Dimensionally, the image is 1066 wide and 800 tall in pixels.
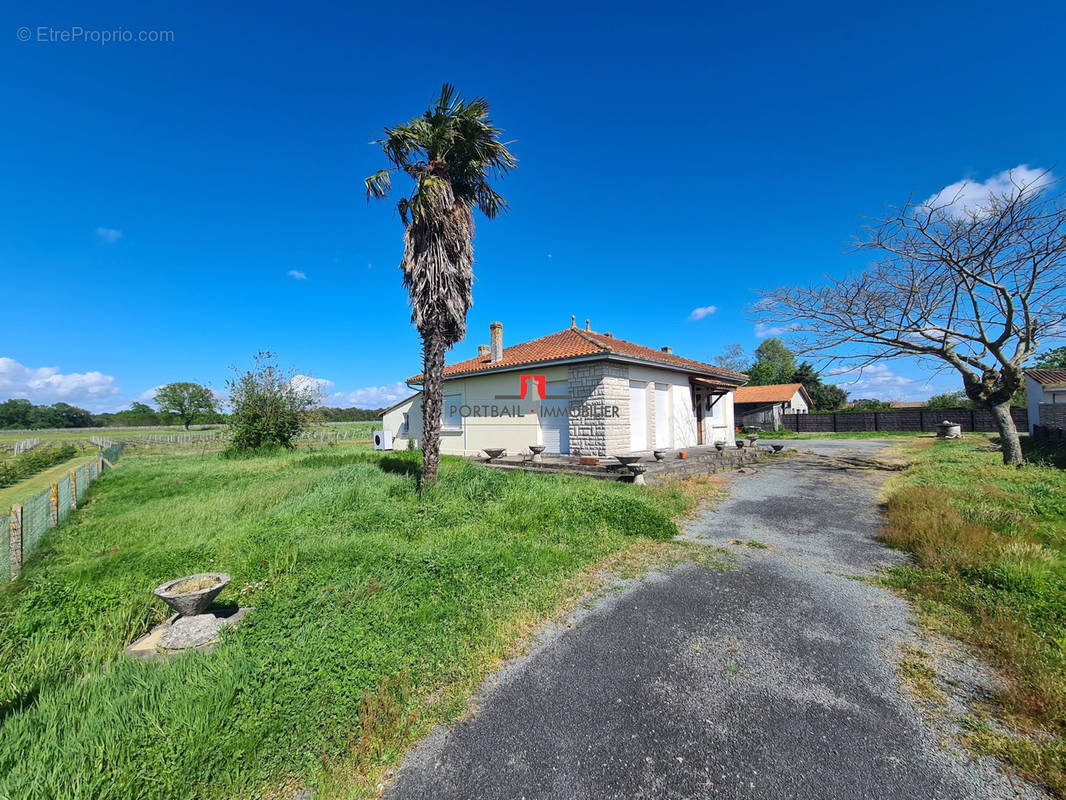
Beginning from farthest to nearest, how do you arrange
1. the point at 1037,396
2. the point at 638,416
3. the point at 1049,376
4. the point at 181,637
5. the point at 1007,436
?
the point at 1037,396 → the point at 1049,376 → the point at 638,416 → the point at 1007,436 → the point at 181,637

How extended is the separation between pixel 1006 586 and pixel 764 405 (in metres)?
33.3

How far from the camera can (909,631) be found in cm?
359

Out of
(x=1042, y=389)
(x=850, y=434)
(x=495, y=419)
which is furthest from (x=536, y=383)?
(x=850, y=434)

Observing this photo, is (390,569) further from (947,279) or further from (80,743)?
(947,279)

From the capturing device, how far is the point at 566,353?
1276 cm

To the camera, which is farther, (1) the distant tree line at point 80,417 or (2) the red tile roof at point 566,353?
(1) the distant tree line at point 80,417

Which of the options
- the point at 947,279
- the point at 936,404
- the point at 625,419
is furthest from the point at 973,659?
the point at 936,404

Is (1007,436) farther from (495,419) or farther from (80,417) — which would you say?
(80,417)

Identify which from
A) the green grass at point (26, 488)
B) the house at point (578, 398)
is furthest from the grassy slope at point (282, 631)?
the green grass at point (26, 488)

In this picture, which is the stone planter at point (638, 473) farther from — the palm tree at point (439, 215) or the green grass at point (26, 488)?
the green grass at point (26, 488)

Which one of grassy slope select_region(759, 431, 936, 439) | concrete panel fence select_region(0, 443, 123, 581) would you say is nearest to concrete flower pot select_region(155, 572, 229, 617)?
concrete panel fence select_region(0, 443, 123, 581)

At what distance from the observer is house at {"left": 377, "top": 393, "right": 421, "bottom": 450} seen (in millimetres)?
22781

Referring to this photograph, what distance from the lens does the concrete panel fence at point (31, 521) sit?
205 inches

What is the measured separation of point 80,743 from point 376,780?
1604 millimetres
